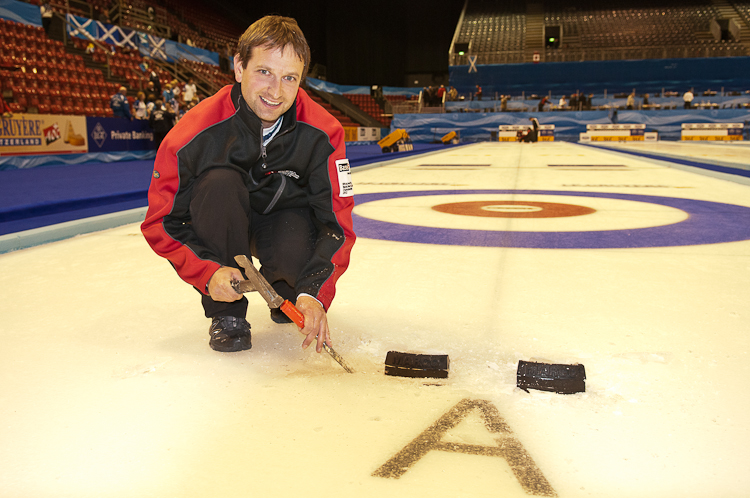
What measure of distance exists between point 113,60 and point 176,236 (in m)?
13.4

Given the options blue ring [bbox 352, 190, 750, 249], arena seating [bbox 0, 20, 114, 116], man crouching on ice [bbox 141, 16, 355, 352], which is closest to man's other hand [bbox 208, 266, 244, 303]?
man crouching on ice [bbox 141, 16, 355, 352]

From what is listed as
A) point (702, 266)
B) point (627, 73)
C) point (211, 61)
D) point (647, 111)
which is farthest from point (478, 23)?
point (702, 266)

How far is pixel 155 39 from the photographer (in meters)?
15.6

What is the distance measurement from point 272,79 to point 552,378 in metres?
1.00

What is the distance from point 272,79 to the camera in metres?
1.53

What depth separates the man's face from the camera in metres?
1.52

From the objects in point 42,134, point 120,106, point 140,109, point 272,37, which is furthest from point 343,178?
point 140,109

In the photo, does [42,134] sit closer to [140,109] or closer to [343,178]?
[140,109]

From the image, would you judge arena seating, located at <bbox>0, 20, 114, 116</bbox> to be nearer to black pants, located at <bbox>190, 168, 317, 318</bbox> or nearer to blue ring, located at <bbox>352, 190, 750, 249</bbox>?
blue ring, located at <bbox>352, 190, 750, 249</bbox>

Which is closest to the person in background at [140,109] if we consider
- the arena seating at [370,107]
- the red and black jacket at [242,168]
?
the red and black jacket at [242,168]

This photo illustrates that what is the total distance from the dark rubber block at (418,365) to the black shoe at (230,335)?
0.43 meters

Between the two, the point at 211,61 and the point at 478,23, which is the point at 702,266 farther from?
the point at 478,23

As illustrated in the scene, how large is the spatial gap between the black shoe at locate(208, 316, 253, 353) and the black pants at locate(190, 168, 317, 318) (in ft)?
0.10

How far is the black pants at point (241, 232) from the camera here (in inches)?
63.6
